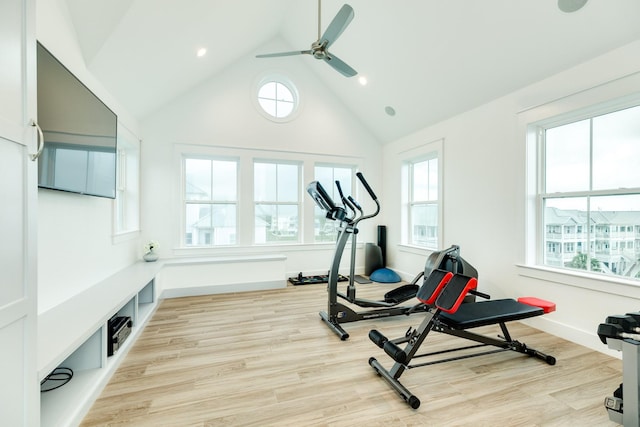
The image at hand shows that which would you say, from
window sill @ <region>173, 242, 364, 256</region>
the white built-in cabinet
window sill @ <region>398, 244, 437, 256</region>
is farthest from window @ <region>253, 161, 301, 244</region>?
the white built-in cabinet

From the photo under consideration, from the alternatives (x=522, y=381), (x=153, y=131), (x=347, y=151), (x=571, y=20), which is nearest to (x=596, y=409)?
(x=522, y=381)

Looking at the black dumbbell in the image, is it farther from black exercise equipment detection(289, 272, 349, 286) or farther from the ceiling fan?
black exercise equipment detection(289, 272, 349, 286)

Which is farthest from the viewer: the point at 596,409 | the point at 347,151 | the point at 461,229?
the point at 347,151

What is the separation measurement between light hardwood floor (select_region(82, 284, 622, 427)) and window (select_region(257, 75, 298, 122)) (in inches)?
142

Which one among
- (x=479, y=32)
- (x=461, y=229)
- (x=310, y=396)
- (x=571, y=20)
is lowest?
(x=310, y=396)

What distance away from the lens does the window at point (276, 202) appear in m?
4.91

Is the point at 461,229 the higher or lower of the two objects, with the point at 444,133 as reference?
lower

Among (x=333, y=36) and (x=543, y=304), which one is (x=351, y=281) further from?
(x=333, y=36)

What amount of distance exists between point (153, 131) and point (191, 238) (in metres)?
1.77

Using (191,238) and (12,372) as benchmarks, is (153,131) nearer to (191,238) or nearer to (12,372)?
(191,238)

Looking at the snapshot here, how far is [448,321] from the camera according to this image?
213 centimetres

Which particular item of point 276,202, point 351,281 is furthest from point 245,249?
point 351,281

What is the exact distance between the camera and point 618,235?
8.06 feet

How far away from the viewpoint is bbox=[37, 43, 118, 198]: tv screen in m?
1.77
